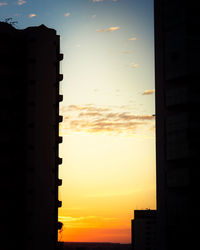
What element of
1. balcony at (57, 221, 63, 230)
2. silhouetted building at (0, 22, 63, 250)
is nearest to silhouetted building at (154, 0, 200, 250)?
silhouetted building at (0, 22, 63, 250)

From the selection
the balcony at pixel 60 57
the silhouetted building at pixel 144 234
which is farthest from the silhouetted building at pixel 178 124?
the silhouetted building at pixel 144 234

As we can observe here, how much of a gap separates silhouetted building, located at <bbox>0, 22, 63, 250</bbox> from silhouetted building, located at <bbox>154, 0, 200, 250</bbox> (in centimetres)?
2097

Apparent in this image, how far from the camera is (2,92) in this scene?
66312 mm

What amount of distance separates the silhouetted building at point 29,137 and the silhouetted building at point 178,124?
21.0m

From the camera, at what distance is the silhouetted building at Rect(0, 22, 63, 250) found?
203 feet

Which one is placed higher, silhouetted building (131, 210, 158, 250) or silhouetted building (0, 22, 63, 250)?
silhouetted building (0, 22, 63, 250)

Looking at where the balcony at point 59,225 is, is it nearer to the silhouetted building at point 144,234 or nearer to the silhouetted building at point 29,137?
the silhouetted building at point 29,137

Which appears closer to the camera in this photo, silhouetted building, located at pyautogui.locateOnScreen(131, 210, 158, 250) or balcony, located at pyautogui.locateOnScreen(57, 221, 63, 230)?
balcony, located at pyautogui.locateOnScreen(57, 221, 63, 230)

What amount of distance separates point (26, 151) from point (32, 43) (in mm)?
14915

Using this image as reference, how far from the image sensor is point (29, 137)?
211 ft

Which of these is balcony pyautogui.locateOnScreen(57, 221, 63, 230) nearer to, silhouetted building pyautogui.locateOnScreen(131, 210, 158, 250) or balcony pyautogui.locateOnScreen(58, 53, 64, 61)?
balcony pyautogui.locateOnScreen(58, 53, 64, 61)

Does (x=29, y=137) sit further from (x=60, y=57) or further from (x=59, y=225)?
(x=60, y=57)

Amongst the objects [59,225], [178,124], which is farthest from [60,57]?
[178,124]

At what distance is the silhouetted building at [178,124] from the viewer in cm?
4412
